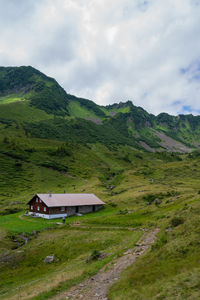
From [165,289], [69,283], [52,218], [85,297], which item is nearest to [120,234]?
[69,283]

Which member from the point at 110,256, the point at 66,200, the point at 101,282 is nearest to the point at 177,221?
the point at 110,256

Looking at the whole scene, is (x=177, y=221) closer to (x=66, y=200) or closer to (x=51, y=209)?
(x=51, y=209)

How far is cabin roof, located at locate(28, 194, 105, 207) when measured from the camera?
246 feet

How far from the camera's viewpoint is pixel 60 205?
74.6 metres

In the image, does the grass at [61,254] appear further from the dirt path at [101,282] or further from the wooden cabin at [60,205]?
the wooden cabin at [60,205]

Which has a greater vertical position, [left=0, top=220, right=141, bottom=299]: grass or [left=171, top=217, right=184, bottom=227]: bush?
[left=171, top=217, right=184, bottom=227]: bush

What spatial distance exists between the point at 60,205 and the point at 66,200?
5.84m

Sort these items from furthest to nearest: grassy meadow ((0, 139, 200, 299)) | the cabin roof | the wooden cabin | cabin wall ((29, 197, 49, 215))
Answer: the cabin roof → cabin wall ((29, 197, 49, 215)) → the wooden cabin → grassy meadow ((0, 139, 200, 299))

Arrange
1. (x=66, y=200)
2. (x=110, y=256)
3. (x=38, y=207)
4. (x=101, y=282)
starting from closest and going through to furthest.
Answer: (x=101, y=282), (x=110, y=256), (x=38, y=207), (x=66, y=200)

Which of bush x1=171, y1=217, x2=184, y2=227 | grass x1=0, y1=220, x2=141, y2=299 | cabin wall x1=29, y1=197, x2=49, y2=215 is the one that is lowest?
grass x1=0, y1=220, x2=141, y2=299

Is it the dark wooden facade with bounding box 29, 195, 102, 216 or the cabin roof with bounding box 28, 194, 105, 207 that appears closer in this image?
the dark wooden facade with bounding box 29, 195, 102, 216

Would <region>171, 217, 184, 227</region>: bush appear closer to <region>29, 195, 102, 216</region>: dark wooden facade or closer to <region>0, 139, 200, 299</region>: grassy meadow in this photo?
<region>0, 139, 200, 299</region>: grassy meadow

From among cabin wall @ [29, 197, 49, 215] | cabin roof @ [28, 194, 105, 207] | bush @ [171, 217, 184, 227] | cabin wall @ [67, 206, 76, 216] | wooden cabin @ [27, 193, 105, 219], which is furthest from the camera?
cabin wall @ [67, 206, 76, 216]

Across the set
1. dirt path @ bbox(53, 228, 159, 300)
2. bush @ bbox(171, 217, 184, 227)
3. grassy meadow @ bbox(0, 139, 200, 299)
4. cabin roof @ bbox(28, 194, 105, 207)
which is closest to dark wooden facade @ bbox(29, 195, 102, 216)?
cabin roof @ bbox(28, 194, 105, 207)
